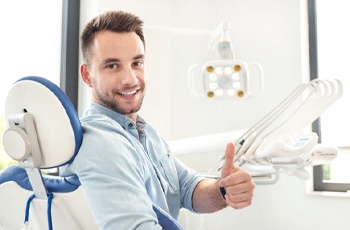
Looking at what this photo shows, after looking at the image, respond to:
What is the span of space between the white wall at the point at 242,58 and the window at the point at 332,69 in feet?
0.31

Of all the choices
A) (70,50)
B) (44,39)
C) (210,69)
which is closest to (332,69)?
(210,69)

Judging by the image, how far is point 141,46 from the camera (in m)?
1.53

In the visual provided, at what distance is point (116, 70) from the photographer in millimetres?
1476

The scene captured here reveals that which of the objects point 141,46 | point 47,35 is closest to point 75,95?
point 47,35

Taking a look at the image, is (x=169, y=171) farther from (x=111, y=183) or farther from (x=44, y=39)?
(x=44, y=39)

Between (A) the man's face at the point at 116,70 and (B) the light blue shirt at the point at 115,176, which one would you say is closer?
(B) the light blue shirt at the point at 115,176

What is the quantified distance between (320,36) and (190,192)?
167cm

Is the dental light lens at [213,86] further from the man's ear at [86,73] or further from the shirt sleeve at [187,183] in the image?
the man's ear at [86,73]

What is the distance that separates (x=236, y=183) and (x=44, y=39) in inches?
81.6

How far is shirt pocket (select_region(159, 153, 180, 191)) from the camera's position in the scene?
5.04 ft

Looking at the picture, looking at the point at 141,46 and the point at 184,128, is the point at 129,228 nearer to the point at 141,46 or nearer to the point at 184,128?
the point at 141,46

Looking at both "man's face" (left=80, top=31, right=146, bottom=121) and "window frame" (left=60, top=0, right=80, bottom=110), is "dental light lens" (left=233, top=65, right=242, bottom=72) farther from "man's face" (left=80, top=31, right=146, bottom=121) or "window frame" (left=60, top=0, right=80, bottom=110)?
"window frame" (left=60, top=0, right=80, bottom=110)

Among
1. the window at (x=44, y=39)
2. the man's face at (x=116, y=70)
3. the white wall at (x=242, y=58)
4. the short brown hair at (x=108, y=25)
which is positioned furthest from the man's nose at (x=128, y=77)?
the window at (x=44, y=39)

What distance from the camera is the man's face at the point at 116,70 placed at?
4.78 feet
